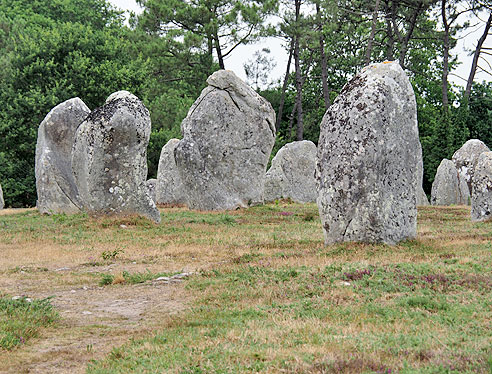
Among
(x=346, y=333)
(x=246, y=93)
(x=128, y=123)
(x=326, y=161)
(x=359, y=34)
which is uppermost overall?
(x=359, y=34)

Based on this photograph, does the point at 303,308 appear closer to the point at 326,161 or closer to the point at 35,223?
the point at 326,161

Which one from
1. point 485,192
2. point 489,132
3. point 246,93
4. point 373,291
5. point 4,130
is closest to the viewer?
point 373,291

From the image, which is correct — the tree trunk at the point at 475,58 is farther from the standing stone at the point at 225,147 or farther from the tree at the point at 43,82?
the standing stone at the point at 225,147

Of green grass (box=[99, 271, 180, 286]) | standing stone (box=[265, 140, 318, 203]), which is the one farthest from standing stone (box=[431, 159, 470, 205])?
green grass (box=[99, 271, 180, 286])

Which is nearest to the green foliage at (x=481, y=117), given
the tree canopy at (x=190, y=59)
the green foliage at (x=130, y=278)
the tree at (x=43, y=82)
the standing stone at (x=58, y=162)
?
the tree canopy at (x=190, y=59)

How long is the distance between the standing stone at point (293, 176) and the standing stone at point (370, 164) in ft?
58.1

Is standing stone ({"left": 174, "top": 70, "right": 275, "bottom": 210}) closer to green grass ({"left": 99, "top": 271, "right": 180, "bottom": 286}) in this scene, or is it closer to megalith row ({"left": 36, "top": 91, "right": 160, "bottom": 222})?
megalith row ({"left": 36, "top": 91, "right": 160, "bottom": 222})

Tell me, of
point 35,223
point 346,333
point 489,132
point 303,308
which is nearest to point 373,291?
point 303,308

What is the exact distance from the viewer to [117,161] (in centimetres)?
1752

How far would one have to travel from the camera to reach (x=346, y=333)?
6.32 metres

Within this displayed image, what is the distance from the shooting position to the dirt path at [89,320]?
19.6 feet

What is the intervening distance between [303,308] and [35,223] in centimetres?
1352

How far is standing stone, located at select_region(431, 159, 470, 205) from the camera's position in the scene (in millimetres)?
33688

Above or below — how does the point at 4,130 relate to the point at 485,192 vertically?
above
